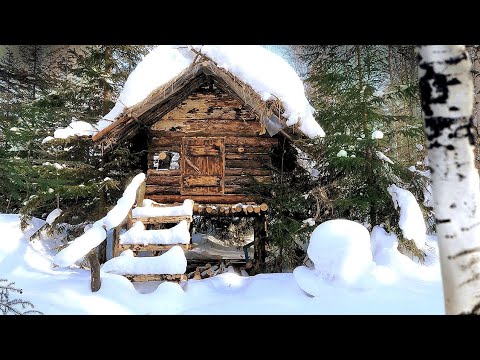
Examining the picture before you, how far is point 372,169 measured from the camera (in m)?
7.95

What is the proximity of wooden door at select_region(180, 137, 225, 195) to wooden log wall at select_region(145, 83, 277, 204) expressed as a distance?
0.09 metres

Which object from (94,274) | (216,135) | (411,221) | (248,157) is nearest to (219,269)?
(248,157)

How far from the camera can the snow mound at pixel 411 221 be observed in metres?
6.86

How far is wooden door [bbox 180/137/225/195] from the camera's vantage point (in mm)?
9438

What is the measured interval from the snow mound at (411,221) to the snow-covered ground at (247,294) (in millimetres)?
426

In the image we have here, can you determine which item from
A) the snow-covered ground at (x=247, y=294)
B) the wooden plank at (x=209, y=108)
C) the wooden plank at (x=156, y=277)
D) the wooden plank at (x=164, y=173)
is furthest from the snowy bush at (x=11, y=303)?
the wooden plank at (x=209, y=108)

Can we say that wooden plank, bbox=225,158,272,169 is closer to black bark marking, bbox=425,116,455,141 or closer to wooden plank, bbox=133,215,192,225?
wooden plank, bbox=133,215,192,225

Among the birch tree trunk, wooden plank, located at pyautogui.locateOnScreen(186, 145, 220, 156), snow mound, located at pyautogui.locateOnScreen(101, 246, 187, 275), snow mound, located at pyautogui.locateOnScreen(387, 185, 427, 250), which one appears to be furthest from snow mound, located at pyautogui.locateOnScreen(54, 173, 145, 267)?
snow mound, located at pyautogui.locateOnScreen(387, 185, 427, 250)

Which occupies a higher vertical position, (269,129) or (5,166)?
(269,129)

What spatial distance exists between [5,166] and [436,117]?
5.50 meters

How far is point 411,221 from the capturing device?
6879mm

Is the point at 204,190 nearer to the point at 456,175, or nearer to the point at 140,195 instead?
the point at 140,195

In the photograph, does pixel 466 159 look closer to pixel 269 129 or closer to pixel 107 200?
pixel 269 129
